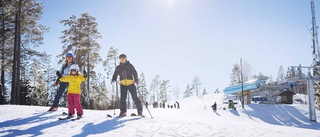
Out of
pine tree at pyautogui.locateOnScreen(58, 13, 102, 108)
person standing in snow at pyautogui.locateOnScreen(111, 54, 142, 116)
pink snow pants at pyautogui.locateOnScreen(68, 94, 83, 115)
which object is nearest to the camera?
pink snow pants at pyautogui.locateOnScreen(68, 94, 83, 115)

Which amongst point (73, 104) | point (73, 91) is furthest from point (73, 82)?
point (73, 104)

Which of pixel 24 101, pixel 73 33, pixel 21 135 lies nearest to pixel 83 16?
pixel 73 33

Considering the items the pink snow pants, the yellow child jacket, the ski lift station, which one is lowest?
the ski lift station

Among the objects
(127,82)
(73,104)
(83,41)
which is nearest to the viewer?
(73,104)

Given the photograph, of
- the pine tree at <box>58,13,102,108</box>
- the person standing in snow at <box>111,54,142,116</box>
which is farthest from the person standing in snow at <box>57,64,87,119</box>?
the pine tree at <box>58,13,102,108</box>

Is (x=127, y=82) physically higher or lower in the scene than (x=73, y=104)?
higher

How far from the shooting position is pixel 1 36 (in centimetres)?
2150

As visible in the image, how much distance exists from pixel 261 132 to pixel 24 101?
32886 millimetres

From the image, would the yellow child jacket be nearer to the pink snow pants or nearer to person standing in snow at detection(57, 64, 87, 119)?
person standing in snow at detection(57, 64, 87, 119)

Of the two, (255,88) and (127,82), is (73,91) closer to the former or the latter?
(127,82)

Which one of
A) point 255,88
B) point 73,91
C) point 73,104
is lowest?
point 255,88

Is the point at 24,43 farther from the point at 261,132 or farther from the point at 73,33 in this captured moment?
the point at 261,132

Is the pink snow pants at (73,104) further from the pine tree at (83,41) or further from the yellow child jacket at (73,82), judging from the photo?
the pine tree at (83,41)

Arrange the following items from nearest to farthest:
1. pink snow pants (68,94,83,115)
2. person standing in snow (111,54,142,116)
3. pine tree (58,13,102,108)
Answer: pink snow pants (68,94,83,115)
person standing in snow (111,54,142,116)
pine tree (58,13,102,108)
